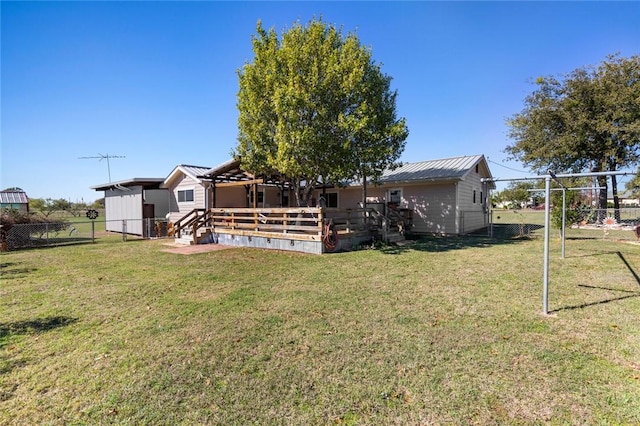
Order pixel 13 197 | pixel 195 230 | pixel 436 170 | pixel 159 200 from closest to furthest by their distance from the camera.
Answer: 1. pixel 195 230
2. pixel 436 170
3. pixel 13 197
4. pixel 159 200

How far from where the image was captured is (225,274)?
7.63 metres

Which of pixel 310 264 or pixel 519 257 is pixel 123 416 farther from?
pixel 519 257

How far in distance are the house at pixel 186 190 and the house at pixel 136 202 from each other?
3.50 feet

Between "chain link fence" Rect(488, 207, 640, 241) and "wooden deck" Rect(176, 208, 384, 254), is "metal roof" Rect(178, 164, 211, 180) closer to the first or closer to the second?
"wooden deck" Rect(176, 208, 384, 254)

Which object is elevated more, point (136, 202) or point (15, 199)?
point (15, 199)

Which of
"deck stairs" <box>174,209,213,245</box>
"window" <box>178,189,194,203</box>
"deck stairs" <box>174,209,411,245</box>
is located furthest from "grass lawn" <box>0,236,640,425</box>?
"window" <box>178,189,194,203</box>

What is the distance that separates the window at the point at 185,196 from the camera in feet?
58.7

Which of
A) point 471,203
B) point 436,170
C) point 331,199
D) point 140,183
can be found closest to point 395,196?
point 436,170

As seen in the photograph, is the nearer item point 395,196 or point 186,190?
point 395,196

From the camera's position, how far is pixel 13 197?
20.3 meters

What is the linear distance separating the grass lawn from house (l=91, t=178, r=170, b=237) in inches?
479

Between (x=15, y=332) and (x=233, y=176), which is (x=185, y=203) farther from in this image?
(x=15, y=332)

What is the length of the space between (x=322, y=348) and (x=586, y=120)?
23.0m

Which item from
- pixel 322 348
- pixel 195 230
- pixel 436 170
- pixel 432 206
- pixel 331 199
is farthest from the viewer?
pixel 331 199
